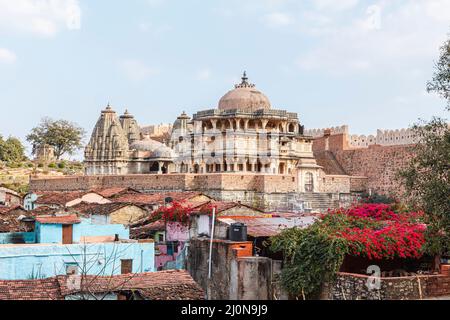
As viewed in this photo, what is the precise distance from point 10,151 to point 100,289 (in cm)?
6199

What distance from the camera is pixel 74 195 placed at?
108 ft

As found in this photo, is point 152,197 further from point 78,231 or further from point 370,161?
point 370,161

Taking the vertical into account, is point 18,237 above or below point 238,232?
below

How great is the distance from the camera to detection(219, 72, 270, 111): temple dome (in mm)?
44062

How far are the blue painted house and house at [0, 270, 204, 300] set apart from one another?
100 centimetres

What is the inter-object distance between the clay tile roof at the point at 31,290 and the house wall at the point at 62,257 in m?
1.81

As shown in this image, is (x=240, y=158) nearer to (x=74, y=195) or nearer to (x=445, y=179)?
(x=74, y=195)

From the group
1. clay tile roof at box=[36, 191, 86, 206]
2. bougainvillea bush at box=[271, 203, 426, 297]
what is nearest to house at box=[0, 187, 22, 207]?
clay tile roof at box=[36, 191, 86, 206]

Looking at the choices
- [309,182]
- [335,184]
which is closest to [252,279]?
[309,182]

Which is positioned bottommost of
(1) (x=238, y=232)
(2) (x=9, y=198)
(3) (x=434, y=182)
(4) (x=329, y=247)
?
(4) (x=329, y=247)

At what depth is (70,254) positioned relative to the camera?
14.1 meters

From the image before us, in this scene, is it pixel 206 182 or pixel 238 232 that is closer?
pixel 238 232

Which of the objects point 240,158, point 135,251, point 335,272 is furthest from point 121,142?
point 335,272

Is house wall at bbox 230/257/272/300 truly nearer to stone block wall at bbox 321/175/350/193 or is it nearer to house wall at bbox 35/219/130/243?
house wall at bbox 35/219/130/243
